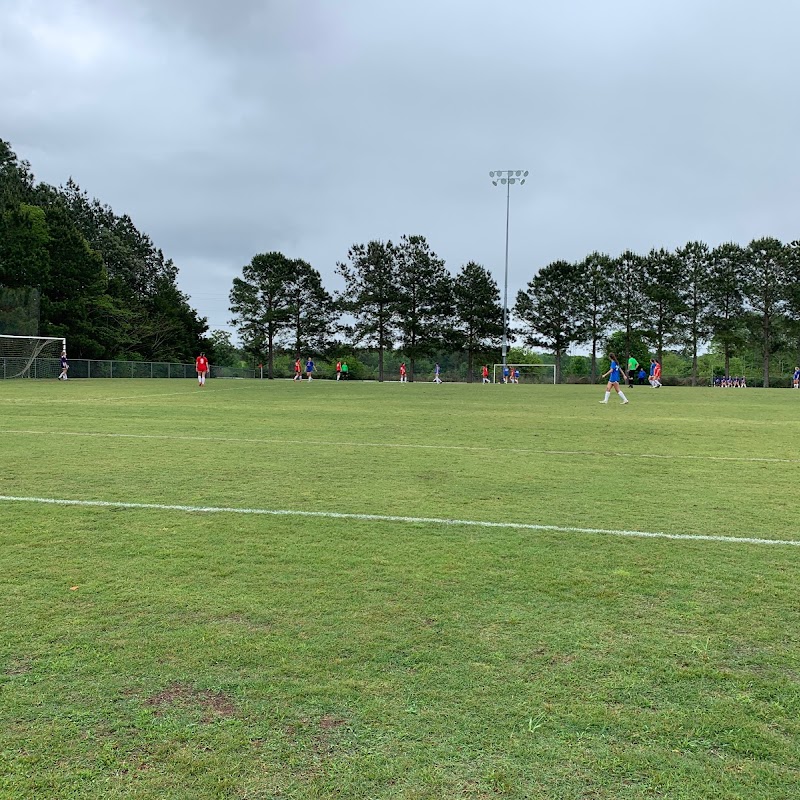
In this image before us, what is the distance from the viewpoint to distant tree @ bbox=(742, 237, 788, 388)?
76.4 metres

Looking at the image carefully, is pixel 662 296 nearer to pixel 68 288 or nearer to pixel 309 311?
pixel 309 311

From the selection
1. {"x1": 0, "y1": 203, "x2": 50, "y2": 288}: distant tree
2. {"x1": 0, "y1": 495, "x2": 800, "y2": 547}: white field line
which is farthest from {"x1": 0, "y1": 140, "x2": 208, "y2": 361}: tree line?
{"x1": 0, "y1": 495, "x2": 800, "y2": 547}: white field line

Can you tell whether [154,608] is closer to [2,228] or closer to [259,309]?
[2,228]

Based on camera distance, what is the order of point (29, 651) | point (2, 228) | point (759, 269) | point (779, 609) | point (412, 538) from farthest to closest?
point (759, 269) < point (2, 228) < point (412, 538) < point (779, 609) < point (29, 651)

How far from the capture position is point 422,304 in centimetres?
8525

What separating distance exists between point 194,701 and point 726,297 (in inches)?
3419

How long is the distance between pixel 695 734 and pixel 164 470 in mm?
7257

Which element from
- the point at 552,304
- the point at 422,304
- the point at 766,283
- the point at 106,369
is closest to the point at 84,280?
the point at 106,369

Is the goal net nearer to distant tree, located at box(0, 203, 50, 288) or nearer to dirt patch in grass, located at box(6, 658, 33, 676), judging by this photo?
distant tree, located at box(0, 203, 50, 288)

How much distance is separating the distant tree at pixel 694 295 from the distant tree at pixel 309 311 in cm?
4314

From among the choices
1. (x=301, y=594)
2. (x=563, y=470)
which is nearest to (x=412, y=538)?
(x=301, y=594)

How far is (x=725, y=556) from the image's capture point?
4.94 m

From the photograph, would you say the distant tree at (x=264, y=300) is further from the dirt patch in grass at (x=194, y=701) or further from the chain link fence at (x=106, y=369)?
the dirt patch in grass at (x=194, y=701)

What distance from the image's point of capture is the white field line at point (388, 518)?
17.9 feet
